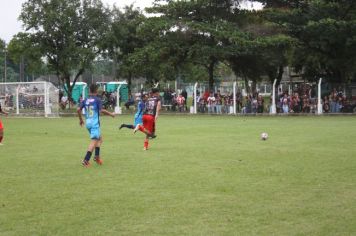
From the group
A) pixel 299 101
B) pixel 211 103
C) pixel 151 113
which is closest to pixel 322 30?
pixel 299 101

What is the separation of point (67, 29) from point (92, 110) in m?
30.7

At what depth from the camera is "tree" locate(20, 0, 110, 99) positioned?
41.3m

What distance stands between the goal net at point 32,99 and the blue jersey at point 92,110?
991 inches

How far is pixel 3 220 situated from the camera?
683 centimetres

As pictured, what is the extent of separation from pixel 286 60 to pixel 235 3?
19.5ft

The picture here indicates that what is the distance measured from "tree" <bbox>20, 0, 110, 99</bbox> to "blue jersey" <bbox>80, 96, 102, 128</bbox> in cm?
3015

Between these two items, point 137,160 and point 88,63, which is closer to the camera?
point 137,160

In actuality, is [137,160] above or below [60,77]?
below

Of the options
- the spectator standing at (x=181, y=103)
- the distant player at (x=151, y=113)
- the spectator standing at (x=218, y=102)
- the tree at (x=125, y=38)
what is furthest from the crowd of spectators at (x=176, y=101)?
the distant player at (x=151, y=113)

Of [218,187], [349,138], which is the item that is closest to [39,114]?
[349,138]

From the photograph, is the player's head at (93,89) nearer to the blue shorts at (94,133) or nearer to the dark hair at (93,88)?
the dark hair at (93,88)

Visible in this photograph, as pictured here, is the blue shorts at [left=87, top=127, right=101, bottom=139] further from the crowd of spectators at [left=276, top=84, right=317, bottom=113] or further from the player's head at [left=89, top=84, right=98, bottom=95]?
the crowd of spectators at [left=276, top=84, right=317, bottom=113]

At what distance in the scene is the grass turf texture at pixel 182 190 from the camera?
6.53 meters

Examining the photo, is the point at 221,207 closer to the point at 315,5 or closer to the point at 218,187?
the point at 218,187
